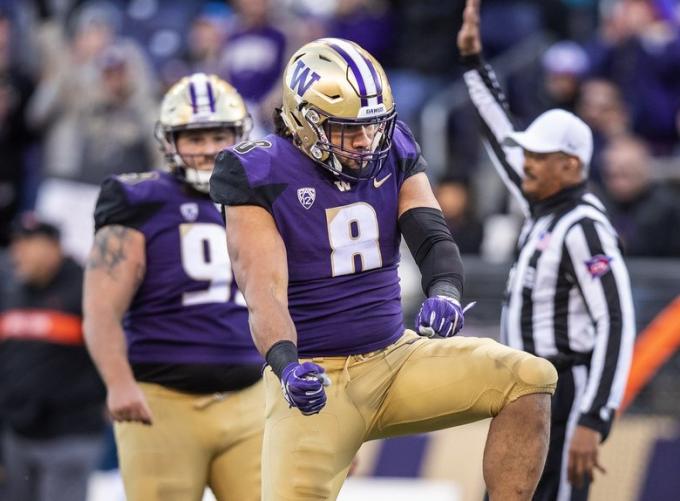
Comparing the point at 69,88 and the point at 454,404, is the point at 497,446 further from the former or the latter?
the point at 69,88

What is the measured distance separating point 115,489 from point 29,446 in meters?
0.84

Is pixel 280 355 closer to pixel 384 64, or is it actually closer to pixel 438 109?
pixel 438 109

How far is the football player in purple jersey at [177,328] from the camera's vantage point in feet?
18.9

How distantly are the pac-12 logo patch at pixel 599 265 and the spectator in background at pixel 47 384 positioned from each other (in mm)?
4073

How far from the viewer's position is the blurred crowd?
9.88 m

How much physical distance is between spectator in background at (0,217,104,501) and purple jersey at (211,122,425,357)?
4.31 meters

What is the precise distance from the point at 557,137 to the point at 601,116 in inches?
161

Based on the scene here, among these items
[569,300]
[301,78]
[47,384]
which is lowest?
[47,384]

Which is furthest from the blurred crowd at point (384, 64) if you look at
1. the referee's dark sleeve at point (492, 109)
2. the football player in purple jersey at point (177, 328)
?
the football player in purple jersey at point (177, 328)

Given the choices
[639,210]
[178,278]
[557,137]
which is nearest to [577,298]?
[557,137]

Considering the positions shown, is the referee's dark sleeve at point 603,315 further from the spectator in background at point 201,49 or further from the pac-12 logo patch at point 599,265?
the spectator in background at point 201,49

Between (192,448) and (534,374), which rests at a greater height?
(534,374)

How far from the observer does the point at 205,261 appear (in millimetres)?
5934

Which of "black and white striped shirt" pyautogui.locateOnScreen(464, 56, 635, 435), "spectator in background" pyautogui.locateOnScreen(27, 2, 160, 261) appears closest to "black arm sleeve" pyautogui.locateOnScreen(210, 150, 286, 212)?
"black and white striped shirt" pyautogui.locateOnScreen(464, 56, 635, 435)
